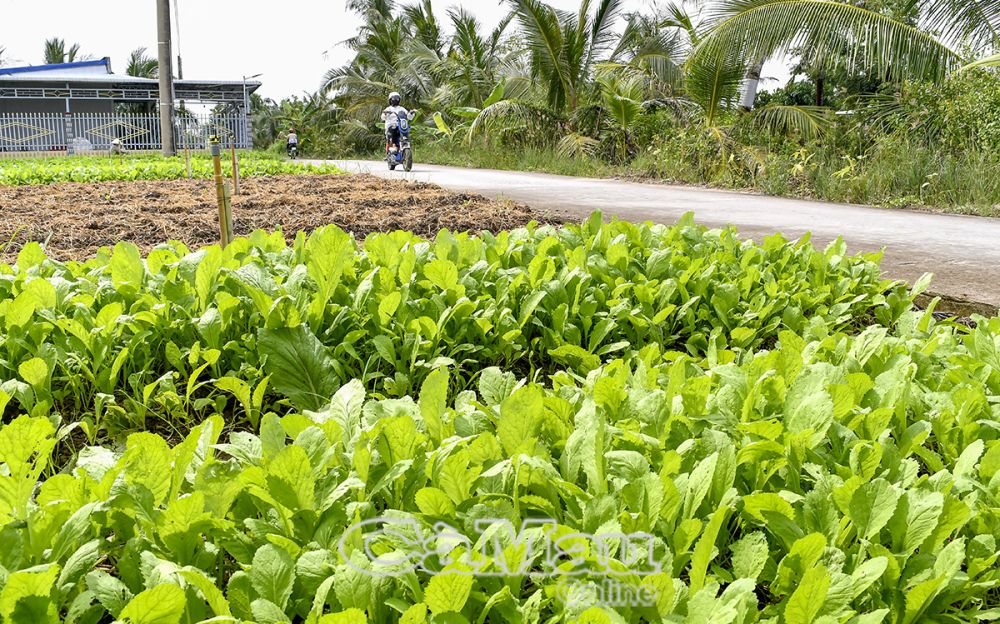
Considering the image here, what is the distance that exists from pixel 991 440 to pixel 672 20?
20176 mm

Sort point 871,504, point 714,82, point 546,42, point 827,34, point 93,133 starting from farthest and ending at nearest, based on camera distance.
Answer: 1. point 93,133
2. point 546,42
3. point 714,82
4. point 827,34
5. point 871,504

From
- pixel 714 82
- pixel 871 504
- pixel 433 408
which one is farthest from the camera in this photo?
pixel 714 82

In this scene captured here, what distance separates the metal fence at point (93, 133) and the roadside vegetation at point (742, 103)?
799cm

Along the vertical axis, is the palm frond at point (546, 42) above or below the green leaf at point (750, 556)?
above

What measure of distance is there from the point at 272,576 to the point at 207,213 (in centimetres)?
641

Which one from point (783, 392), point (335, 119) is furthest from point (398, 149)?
point (335, 119)

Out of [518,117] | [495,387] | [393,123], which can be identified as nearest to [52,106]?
[518,117]

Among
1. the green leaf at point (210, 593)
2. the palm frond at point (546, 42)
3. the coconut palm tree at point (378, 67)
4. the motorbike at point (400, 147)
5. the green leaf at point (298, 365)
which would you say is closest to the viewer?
the green leaf at point (210, 593)

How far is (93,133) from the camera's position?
3102 centimetres

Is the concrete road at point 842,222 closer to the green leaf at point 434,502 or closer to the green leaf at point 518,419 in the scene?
the green leaf at point 518,419

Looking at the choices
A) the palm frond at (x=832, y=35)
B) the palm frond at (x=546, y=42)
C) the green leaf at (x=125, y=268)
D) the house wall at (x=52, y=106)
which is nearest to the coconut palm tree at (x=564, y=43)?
the palm frond at (x=546, y=42)

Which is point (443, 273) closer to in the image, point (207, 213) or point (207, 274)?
point (207, 274)

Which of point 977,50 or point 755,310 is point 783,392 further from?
point 977,50

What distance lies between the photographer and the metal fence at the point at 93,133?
28.8m
